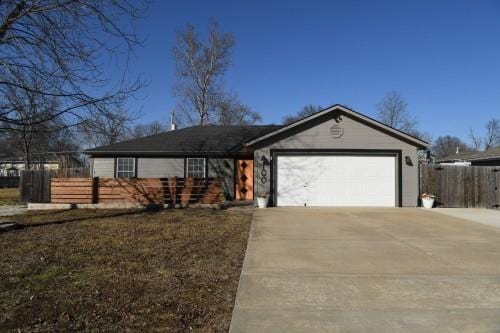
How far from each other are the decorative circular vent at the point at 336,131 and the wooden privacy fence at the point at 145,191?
197 inches

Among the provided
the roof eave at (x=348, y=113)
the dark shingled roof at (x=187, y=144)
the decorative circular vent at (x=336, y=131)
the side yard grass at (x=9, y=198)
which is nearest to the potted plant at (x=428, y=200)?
the roof eave at (x=348, y=113)

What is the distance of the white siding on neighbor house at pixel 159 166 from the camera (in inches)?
721

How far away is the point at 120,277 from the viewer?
17.6 ft

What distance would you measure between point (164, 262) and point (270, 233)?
3445 mm

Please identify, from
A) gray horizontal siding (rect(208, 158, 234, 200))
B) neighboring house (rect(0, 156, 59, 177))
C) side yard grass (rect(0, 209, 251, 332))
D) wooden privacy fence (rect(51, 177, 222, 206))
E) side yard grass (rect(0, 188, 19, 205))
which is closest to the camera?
side yard grass (rect(0, 209, 251, 332))

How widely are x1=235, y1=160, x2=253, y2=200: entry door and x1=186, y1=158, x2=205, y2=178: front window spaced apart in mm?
Result: 1661

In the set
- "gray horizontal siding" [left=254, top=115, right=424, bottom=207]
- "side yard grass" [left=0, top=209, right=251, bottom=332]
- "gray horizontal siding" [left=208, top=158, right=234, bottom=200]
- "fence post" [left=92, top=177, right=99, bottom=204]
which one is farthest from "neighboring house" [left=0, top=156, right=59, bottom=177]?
"side yard grass" [left=0, top=209, right=251, bottom=332]

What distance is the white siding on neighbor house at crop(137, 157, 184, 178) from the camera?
18.3 m

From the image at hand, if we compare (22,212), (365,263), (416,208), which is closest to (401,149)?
(416,208)

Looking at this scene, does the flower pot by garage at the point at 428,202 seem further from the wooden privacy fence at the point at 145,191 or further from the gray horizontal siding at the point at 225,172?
the gray horizontal siding at the point at 225,172

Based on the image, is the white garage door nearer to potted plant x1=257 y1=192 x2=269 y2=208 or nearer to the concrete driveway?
potted plant x1=257 y1=192 x2=269 y2=208

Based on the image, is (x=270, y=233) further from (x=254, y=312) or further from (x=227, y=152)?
(x=227, y=152)

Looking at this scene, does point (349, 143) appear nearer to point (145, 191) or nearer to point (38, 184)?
point (145, 191)

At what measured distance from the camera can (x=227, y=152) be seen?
1797 centimetres
